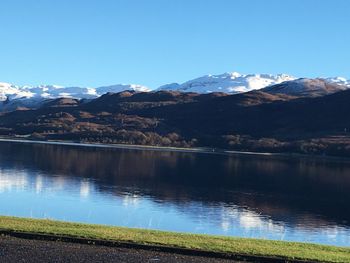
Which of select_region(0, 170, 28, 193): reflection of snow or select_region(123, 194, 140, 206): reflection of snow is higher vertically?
select_region(0, 170, 28, 193): reflection of snow

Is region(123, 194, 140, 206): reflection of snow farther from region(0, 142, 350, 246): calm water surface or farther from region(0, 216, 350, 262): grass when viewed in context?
region(0, 216, 350, 262): grass

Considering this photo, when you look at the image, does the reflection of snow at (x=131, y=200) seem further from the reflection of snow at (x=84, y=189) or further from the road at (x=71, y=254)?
the road at (x=71, y=254)

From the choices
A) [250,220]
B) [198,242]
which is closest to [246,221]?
[250,220]

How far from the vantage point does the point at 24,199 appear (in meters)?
58.6

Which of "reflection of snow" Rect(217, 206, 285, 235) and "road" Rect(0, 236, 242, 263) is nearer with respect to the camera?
"road" Rect(0, 236, 242, 263)

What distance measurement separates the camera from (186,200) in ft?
222

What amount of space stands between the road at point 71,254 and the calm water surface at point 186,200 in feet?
73.7

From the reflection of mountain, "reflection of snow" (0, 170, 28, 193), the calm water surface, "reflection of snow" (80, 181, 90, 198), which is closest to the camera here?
the calm water surface

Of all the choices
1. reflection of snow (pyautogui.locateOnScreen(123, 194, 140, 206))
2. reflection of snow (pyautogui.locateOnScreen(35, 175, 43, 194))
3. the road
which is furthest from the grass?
reflection of snow (pyautogui.locateOnScreen(35, 175, 43, 194))

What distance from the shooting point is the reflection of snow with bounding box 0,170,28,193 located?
68.1 meters

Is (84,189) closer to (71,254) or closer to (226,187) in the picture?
(226,187)

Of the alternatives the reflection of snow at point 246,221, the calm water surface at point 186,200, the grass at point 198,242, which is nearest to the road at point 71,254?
the grass at point 198,242

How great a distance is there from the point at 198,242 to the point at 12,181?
54.7 m

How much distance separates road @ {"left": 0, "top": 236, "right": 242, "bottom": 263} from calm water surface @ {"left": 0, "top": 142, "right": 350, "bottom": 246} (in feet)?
73.7
